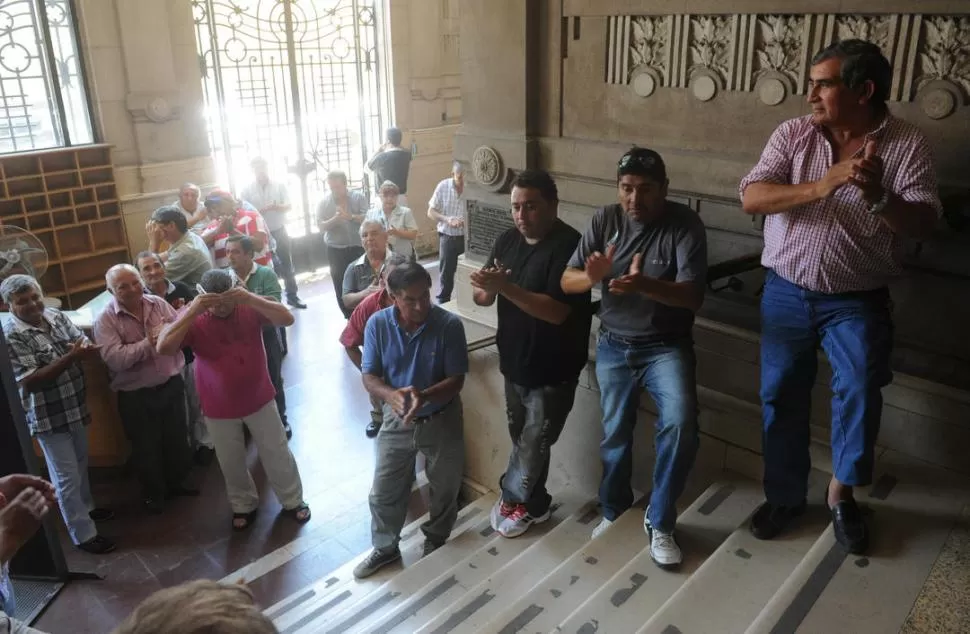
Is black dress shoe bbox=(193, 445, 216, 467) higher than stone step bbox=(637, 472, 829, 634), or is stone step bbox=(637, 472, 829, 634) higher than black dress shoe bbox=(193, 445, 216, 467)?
stone step bbox=(637, 472, 829, 634)

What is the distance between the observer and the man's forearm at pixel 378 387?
3.60 m

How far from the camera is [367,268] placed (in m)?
5.24

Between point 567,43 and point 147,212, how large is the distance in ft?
20.2

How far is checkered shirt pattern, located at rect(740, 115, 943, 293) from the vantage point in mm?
2477

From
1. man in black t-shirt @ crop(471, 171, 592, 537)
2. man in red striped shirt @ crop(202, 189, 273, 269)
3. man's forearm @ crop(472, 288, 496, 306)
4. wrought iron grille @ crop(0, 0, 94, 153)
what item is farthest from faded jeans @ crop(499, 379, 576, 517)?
wrought iron grille @ crop(0, 0, 94, 153)

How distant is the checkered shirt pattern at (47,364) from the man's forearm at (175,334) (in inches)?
23.3

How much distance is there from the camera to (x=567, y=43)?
4.18 m

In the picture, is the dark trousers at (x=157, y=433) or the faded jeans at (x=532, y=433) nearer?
the faded jeans at (x=532, y=433)

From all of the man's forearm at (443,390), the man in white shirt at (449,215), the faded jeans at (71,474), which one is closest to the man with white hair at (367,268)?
the man's forearm at (443,390)

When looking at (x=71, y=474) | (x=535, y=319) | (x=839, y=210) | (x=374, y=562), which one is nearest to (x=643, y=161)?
(x=839, y=210)

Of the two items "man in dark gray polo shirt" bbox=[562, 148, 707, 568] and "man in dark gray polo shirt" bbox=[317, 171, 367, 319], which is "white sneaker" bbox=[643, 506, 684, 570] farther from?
"man in dark gray polo shirt" bbox=[317, 171, 367, 319]

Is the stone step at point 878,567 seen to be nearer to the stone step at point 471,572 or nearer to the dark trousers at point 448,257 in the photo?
the stone step at point 471,572

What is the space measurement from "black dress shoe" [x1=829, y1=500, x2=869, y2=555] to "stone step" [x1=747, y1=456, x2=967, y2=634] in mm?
28

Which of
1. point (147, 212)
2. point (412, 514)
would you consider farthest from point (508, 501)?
point (147, 212)
